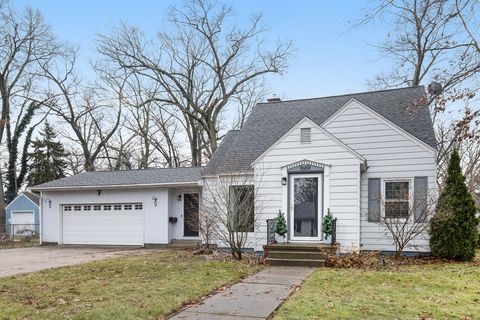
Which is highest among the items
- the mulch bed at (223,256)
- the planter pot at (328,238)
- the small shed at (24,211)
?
the planter pot at (328,238)

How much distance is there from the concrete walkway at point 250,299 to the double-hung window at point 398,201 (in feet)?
12.8

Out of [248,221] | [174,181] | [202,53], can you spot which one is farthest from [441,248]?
[202,53]

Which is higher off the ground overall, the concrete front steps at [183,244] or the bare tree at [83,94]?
the bare tree at [83,94]

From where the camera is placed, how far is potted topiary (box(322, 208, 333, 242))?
1145cm

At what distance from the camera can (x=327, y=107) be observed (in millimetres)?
15727

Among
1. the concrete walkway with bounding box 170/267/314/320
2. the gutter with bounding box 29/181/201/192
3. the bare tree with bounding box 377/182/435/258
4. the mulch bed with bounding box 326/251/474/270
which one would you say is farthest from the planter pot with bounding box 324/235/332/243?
the gutter with bounding box 29/181/201/192

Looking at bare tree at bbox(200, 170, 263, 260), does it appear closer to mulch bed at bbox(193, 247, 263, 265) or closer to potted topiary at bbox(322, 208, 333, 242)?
mulch bed at bbox(193, 247, 263, 265)

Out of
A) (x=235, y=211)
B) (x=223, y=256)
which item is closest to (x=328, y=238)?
(x=235, y=211)

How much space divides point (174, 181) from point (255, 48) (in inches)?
630

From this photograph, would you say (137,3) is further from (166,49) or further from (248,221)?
(166,49)

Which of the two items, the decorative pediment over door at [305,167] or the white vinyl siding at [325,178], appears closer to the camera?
the white vinyl siding at [325,178]

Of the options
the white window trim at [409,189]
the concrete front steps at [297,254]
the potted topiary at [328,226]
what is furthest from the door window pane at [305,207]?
the white window trim at [409,189]

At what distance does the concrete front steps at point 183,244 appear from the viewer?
1600cm

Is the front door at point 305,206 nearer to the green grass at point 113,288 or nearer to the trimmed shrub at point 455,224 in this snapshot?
the green grass at point 113,288
